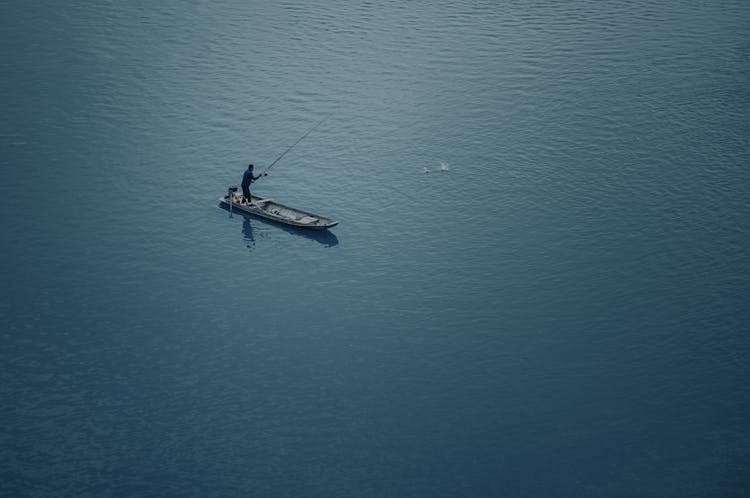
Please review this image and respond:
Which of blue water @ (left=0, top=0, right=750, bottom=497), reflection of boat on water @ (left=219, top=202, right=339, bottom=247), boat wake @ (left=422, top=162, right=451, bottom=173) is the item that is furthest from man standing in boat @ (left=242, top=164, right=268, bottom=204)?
boat wake @ (left=422, top=162, right=451, bottom=173)

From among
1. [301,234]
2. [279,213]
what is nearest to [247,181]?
[279,213]

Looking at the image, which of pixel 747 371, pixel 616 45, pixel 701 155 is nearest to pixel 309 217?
pixel 747 371

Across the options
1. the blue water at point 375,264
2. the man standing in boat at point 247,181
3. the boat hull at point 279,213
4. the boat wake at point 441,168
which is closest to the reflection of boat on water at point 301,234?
the blue water at point 375,264

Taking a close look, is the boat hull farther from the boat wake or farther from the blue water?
the boat wake

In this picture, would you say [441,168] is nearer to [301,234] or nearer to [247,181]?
[301,234]

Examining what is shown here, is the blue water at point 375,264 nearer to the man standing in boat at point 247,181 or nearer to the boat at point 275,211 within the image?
the boat at point 275,211

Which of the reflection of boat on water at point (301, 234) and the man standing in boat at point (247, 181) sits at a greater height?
the man standing in boat at point (247, 181)
